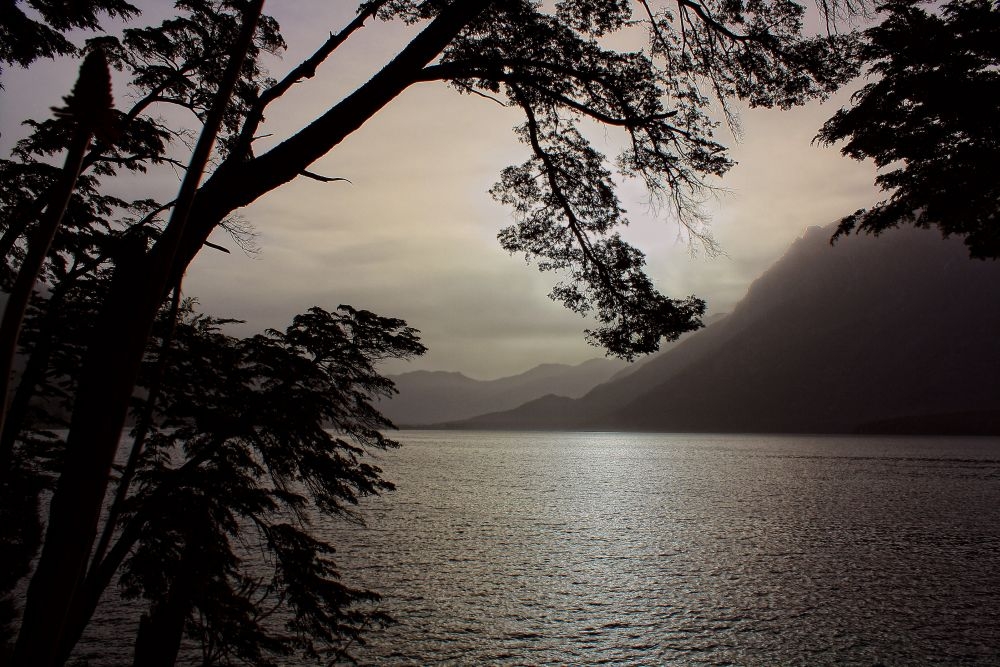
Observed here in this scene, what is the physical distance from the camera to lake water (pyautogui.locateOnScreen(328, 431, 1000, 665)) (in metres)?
17.3

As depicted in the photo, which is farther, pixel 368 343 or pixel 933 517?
pixel 933 517

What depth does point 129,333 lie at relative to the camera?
1696 millimetres

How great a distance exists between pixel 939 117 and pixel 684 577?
2184 cm

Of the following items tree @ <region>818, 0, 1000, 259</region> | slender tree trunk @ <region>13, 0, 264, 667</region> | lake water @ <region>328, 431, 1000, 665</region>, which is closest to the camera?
slender tree trunk @ <region>13, 0, 264, 667</region>

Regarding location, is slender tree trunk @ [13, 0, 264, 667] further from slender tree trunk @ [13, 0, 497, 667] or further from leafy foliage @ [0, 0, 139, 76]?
leafy foliage @ [0, 0, 139, 76]

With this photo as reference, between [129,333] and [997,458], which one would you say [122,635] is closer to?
[129,333]

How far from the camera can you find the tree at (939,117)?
44.2ft

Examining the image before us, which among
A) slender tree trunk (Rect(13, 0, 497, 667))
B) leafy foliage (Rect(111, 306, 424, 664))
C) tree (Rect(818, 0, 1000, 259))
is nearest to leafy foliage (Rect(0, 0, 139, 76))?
leafy foliage (Rect(111, 306, 424, 664))

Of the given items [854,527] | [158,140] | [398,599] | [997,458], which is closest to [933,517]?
[854,527]

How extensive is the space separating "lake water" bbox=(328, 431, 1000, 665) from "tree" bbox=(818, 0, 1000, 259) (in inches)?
513

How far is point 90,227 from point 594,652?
16791mm

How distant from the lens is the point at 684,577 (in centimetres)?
2727

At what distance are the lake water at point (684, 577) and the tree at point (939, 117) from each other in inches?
513

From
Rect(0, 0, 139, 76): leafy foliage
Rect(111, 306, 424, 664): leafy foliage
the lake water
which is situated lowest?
the lake water
